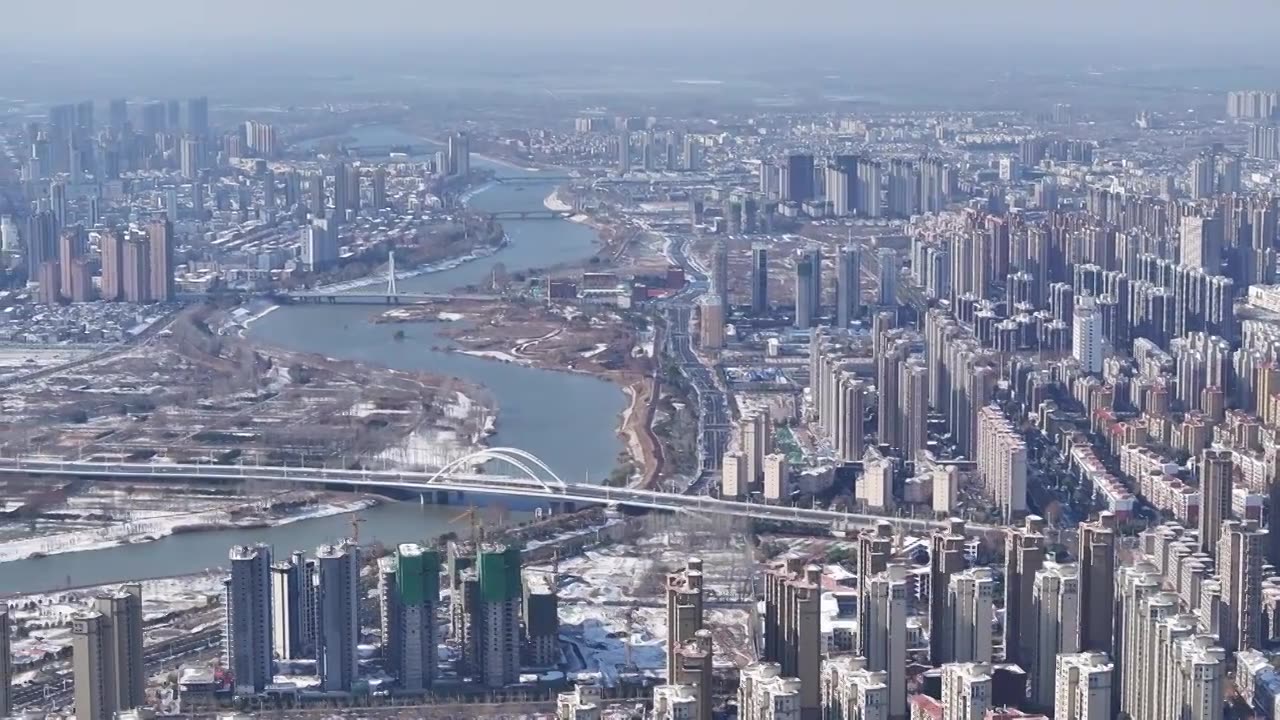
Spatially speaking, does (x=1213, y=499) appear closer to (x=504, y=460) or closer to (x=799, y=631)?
(x=799, y=631)

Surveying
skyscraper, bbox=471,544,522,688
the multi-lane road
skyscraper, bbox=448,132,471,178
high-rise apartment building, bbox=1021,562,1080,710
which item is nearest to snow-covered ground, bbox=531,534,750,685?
skyscraper, bbox=471,544,522,688

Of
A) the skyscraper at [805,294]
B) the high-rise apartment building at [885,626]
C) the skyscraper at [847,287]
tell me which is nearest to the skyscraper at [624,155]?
the skyscraper at [847,287]

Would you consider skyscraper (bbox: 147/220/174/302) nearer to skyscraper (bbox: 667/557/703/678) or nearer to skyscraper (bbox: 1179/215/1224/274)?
skyscraper (bbox: 1179/215/1224/274)

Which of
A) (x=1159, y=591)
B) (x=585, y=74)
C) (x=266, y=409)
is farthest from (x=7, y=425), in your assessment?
(x=585, y=74)

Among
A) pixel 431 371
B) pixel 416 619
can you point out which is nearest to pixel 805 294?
pixel 431 371

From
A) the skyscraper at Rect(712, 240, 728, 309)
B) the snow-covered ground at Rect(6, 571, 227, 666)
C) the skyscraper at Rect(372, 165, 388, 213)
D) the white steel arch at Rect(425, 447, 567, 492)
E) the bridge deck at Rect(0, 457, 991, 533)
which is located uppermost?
the skyscraper at Rect(372, 165, 388, 213)

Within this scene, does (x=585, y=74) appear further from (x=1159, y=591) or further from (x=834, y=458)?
(x=1159, y=591)
